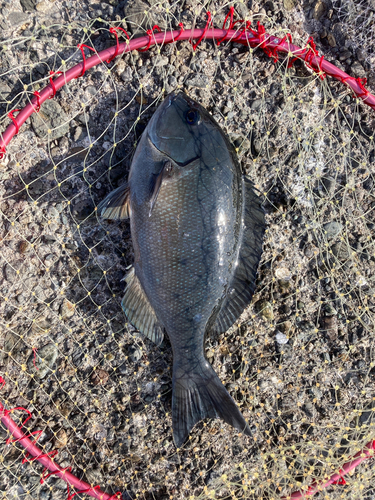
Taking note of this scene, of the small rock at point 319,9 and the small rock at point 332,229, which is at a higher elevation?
the small rock at point 319,9

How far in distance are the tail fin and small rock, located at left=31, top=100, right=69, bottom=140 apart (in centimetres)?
179

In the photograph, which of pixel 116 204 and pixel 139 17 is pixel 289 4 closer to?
pixel 139 17

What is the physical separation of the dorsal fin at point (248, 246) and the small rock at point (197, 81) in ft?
2.61

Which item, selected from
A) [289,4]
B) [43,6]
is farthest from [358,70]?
[43,6]

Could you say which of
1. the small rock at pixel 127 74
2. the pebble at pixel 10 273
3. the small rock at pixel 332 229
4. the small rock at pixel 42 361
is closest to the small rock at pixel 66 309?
the small rock at pixel 42 361

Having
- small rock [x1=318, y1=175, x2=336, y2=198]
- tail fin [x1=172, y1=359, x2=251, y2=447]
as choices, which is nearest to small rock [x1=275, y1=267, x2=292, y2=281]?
small rock [x1=318, y1=175, x2=336, y2=198]

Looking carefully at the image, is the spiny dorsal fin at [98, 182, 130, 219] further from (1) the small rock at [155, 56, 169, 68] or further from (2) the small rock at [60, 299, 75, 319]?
(1) the small rock at [155, 56, 169, 68]

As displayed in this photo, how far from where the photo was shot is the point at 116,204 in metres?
2.20

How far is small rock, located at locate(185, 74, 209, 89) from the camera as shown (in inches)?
95.4

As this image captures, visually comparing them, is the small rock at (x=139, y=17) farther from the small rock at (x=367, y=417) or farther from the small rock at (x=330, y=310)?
the small rock at (x=367, y=417)

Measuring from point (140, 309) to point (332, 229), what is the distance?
1.50 m

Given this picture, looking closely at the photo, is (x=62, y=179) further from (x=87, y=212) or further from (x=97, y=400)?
(x=97, y=400)

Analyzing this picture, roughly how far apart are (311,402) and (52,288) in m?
2.02

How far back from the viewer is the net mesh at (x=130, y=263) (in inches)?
93.5
